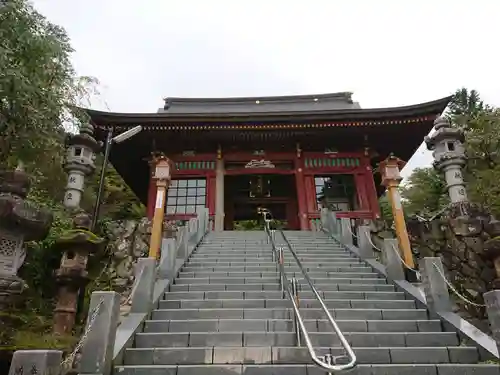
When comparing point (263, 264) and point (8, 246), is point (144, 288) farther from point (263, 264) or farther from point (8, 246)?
point (263, 264)

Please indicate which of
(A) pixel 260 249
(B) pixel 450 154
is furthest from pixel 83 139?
(B) pixel 450 154

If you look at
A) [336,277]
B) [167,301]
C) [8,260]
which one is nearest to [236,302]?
[167,301]

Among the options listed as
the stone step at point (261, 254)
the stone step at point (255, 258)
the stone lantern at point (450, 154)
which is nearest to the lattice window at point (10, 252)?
the stone step at point (255, 258)

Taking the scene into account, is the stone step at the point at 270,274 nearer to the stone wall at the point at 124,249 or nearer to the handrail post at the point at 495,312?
the handrail post at the point at 495,312

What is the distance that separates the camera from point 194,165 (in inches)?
598

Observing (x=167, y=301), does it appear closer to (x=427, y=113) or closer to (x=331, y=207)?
(x=331, y=207)

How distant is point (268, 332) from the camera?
480 centimetres

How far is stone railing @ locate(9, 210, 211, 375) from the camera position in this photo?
309 centimetres

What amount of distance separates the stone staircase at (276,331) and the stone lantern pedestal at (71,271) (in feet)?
6.34

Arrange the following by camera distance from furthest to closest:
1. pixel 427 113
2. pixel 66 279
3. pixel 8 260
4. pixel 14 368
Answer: pixel 427 113 < pixel 66 279 < pixel 8 260 < pixel 14 368

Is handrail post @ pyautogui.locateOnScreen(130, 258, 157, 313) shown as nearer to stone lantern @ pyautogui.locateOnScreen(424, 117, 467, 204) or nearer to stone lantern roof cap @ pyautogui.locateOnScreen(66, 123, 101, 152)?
stone lantern roof cap @ pyautogui.locateOnScreen(66, 123, 101, 152)

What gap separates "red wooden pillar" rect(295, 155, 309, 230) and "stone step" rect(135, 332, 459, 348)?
885cm

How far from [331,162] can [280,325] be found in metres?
10.9

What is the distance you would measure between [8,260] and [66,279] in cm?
105
